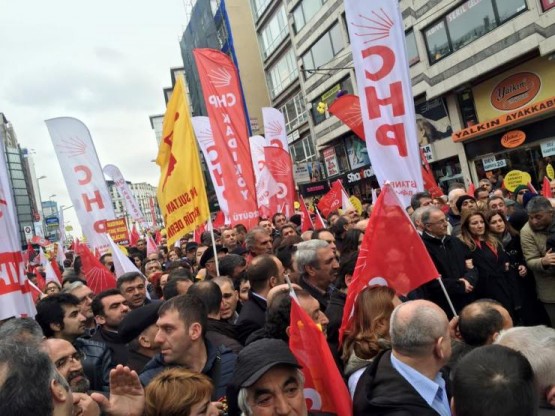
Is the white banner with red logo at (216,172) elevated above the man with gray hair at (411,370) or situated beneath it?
elevated above

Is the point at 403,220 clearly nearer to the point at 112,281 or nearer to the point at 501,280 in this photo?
the point at 501,280

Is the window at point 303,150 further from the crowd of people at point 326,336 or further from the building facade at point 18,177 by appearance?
the building facade at point 18,177

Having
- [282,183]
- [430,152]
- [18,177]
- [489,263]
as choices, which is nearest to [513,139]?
[430,152]

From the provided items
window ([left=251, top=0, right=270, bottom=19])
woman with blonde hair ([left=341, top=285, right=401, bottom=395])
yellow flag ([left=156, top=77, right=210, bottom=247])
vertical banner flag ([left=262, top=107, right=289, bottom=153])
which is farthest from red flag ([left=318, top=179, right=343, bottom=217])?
window ([left=251, top=0, right=270, bottom=19])

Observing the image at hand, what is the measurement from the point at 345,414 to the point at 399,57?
4.51m

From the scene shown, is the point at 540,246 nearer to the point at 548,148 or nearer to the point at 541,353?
the point at 541,353

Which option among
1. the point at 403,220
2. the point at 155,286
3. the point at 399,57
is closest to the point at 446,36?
the point at 399,57

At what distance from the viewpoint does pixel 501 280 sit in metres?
4.91

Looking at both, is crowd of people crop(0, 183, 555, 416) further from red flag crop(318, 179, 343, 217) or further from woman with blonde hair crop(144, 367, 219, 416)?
red flag crop(318, 179, 343, 217)

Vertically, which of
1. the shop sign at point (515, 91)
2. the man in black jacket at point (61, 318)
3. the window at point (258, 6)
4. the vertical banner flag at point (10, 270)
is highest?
the window at point (258, 6)

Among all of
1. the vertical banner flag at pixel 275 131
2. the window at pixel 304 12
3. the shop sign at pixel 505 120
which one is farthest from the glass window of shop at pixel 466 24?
the vertical banner flag at pixel 275 131

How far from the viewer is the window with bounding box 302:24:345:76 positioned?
26.3m

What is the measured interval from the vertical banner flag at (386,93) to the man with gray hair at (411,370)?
326 centimetres

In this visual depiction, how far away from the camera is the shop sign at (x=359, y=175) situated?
26.4m
